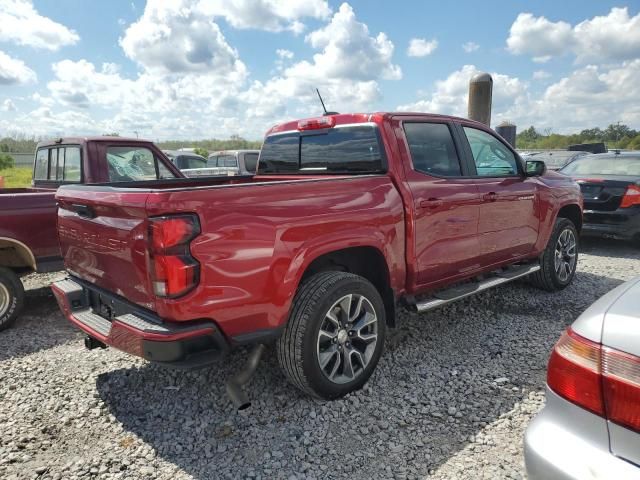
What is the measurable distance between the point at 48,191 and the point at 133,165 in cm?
100

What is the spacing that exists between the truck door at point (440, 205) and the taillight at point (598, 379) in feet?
6.07

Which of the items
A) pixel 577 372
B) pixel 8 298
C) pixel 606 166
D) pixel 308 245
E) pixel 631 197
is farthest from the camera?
pixel 606 166

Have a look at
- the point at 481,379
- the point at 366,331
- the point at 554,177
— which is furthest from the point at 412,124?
the point at 554,177

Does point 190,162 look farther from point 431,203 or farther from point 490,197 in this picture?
point 431,203

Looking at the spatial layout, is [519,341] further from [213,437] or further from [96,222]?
[96,222]

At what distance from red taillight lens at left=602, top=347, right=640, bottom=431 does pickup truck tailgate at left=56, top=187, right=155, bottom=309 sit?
6.70 feet

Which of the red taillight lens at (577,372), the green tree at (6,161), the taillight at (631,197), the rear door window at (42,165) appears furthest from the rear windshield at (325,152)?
the green tree at (6,161)

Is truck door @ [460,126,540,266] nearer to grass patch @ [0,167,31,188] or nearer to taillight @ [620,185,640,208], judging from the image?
taillight @ [620,185,640,208]

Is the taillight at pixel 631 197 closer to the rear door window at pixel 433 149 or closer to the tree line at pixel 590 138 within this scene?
the rear door window at pixel 433 149

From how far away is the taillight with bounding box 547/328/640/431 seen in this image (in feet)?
4.68

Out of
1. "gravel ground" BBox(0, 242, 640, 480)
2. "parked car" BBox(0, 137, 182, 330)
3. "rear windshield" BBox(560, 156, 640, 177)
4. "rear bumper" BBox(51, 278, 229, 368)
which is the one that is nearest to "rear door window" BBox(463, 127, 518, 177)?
"gravel ground" BBox(0, 242, 640, 480)

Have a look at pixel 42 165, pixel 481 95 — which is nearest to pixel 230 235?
pixel 42 165

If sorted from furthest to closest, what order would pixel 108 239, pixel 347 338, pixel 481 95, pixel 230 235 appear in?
pixel 481 95 < pixel 347 338 < pixel 108 239 < pixel 230 235

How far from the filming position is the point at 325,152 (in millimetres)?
4004
